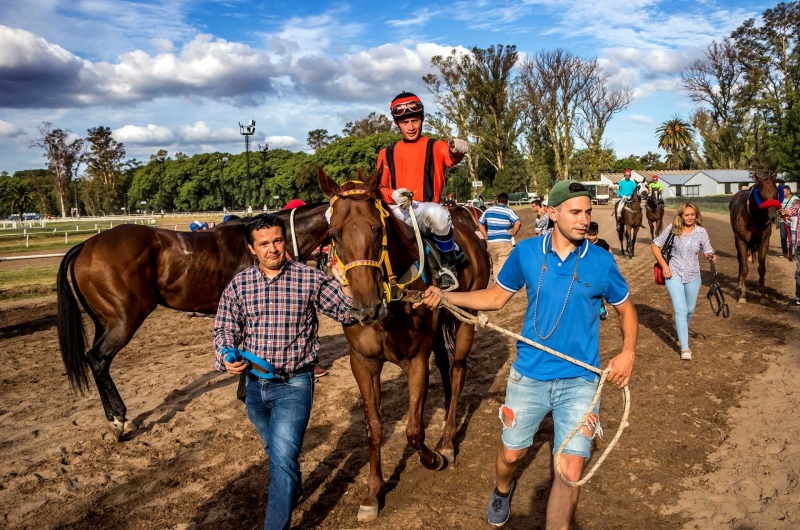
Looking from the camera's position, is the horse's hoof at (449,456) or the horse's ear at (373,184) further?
the horse's hoof at (449,456)

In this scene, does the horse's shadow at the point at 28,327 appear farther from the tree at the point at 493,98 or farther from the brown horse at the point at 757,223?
the tree at the point at 493,98

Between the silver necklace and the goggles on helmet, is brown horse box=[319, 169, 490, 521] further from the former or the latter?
the goggles on helmet

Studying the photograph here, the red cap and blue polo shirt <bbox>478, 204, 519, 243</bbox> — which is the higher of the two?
the red cap

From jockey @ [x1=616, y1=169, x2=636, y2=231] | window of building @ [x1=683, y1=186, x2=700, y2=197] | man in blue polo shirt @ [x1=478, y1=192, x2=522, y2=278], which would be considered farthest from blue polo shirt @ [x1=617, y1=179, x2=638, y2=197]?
window of building @ [x1=683, y1=186, x2=700, y2=197]

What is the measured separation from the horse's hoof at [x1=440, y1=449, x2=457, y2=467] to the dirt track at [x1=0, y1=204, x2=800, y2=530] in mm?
72

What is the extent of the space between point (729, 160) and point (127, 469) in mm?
71636

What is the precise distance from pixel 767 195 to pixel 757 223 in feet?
1.85

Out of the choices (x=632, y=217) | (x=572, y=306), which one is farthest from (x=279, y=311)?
(x=632, y=217)

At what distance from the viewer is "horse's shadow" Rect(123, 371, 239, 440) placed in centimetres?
599

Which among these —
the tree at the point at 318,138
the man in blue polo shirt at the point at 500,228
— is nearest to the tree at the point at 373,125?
the tree at the point at 318,138

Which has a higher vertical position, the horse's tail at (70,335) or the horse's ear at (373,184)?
the horse's ear at (373,184)

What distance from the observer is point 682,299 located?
7344 mm

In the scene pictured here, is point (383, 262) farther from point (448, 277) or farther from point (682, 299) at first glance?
point (682, 299)

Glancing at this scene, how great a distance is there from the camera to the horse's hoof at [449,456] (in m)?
4.84
